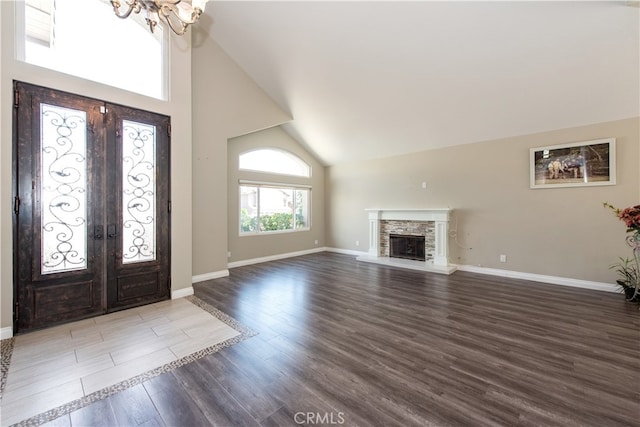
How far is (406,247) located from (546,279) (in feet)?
8.53

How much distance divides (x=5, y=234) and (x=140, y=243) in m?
1.16

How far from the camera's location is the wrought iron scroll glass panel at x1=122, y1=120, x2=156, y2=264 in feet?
10.8

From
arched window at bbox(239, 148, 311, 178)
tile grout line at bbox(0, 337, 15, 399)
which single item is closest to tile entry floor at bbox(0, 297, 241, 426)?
tile grout line at bbox(0, 337, 15, 399)

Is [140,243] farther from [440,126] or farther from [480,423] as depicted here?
[440,126]

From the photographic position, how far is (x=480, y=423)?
5.00 feet

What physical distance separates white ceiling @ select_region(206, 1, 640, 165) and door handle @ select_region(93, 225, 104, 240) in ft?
12.4

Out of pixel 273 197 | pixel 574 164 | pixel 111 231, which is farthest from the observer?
pixel 273 197

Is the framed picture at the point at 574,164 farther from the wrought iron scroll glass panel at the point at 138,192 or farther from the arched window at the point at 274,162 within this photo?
the wrought iron scroll glass panel at the point at 138,192

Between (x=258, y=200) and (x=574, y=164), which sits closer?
(x=574, y=164)

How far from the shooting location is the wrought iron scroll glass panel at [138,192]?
10.8 ft

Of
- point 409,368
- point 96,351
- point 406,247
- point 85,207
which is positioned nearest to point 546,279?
point 406,247

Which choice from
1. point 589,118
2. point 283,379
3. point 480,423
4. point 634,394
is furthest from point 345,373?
point 589,118

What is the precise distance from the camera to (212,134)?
4.73 metres

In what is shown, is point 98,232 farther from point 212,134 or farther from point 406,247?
point 406,247
